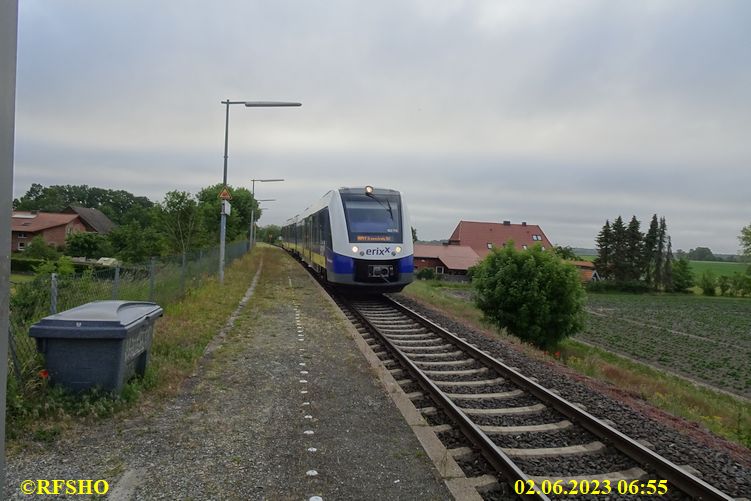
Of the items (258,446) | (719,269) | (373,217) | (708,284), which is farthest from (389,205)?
(719,269)

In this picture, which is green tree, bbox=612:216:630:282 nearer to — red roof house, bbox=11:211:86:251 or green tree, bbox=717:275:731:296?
green tree, bbox=717:275:731:296

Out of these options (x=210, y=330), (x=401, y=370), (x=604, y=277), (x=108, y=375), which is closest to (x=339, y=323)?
(x=210, y=330)

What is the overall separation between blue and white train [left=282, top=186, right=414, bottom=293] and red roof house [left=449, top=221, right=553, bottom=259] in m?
70.5

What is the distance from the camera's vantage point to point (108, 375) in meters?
5.23

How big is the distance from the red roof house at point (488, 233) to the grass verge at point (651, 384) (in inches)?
2271

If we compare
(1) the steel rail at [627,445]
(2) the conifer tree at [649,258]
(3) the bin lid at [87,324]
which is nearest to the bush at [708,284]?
(2) the conifer tree at [649,258]

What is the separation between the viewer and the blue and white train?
45.4 ft

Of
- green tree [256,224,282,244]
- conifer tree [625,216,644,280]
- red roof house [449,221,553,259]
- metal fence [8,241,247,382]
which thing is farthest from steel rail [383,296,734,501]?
green tree [256,224,282,244]

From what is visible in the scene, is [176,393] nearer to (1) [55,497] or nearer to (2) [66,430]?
(2) [66,430]

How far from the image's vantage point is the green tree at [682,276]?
272 feet

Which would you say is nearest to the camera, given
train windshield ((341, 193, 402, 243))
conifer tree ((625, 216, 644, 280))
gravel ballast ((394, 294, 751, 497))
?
gravel ballast ((394, 294, 751, 497))

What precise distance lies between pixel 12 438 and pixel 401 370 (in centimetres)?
455

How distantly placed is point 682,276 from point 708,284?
3855mm

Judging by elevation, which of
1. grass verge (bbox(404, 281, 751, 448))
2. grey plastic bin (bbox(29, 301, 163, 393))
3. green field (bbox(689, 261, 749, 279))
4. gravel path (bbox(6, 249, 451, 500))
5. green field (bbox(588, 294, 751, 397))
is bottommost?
green field (bbox(588, 294, 751, 397))
